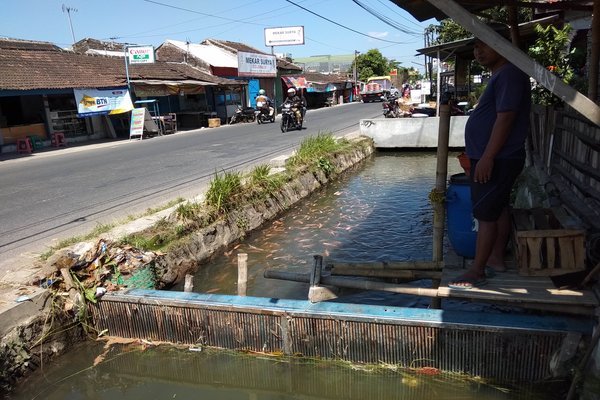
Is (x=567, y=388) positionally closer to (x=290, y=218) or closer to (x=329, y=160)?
(x=290, y=218)

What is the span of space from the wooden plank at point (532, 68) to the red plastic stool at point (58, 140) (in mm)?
19768

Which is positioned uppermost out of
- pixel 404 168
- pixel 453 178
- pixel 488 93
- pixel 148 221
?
pixel 488 93

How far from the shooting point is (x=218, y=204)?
6555mm

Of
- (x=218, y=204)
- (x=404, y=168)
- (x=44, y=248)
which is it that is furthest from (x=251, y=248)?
(x=404, y=168)

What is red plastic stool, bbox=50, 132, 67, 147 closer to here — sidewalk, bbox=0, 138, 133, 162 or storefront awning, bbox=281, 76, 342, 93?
sidewalk, bbox=0, 138, 133, 162

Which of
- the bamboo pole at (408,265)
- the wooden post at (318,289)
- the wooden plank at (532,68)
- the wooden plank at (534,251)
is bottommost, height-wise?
the wooden post at (318,289)

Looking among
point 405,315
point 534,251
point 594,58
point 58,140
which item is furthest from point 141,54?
point 534,251

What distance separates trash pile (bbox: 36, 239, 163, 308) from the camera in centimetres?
429

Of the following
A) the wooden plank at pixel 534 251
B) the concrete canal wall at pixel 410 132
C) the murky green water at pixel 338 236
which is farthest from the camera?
the concrete canal wall at pixel 410 132

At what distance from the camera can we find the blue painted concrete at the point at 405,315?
10.2 ft

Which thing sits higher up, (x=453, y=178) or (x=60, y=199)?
(x=453, y=178)

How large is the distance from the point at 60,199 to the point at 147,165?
386cm

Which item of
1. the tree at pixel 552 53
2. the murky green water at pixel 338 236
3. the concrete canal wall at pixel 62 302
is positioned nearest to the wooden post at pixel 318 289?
the murky green water at pixel 338 236

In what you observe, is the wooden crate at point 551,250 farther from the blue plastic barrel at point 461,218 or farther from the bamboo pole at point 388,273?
the bamboo pole at point 388,273
